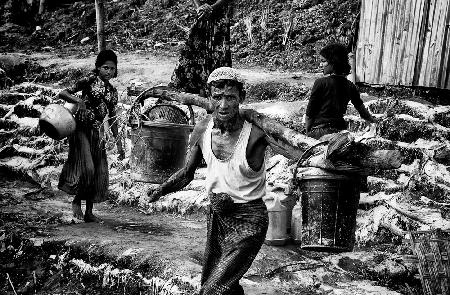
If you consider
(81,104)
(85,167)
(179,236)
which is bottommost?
(179,236)

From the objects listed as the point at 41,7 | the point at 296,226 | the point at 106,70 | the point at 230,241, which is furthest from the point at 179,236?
the point at 41,7

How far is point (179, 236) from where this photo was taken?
237 inches

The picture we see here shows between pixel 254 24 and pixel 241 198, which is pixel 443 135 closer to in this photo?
pixel 241 198

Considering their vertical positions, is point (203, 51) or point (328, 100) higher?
point (203, 51)

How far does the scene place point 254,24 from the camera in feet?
50.0

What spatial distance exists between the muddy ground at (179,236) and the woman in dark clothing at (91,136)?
1.46ft

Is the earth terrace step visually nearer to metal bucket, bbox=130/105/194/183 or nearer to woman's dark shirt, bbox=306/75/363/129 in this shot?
woman's dark shirt, bbox=306/75/363/129

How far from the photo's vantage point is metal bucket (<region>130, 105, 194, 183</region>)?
5324 mm

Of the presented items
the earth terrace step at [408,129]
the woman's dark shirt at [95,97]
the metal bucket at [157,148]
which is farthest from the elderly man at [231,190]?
the earth terrace step at [408,129]

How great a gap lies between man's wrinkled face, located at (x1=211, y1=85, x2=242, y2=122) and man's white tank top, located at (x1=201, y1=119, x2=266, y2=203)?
0.14m

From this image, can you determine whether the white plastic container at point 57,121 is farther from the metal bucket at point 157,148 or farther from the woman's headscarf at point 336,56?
the woman's headscarf at point 336,56

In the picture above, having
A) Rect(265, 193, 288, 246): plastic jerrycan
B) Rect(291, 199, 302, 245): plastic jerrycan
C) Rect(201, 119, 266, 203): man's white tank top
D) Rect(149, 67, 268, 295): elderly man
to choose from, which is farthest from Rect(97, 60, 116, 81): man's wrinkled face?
Rect(201, 119, 266, 203): man's white tank top

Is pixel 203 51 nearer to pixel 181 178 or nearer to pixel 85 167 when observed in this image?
pixel 85 167

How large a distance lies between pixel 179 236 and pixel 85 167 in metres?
1.32
